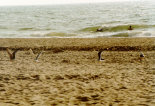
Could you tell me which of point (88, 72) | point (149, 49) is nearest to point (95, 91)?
point (88, 72)

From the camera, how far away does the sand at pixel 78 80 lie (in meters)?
5.21

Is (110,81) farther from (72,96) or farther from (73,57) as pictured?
(73,57)

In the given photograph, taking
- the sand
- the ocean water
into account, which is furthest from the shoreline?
the ocean water

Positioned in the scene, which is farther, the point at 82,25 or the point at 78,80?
the point at 82,25

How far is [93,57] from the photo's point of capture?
10.1 metres

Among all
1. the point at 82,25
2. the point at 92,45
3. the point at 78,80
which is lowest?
the point at 78,80

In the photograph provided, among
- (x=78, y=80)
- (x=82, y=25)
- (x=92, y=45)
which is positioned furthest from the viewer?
(x=82, y=25)

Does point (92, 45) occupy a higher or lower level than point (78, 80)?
higher

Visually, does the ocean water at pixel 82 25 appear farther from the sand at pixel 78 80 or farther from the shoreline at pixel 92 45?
the sand at pixel 78 80

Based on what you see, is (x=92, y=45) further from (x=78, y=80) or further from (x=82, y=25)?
(x=82, y=25)

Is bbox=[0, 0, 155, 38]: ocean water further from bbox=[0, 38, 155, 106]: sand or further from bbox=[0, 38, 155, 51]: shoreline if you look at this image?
bbox=[0, 38, 155, 106]: sand

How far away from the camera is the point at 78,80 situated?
22.0 ft

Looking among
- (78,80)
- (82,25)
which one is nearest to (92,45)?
(78,80)

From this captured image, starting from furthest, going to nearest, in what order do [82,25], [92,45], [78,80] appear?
[82,25], [92,45], [78,80]
